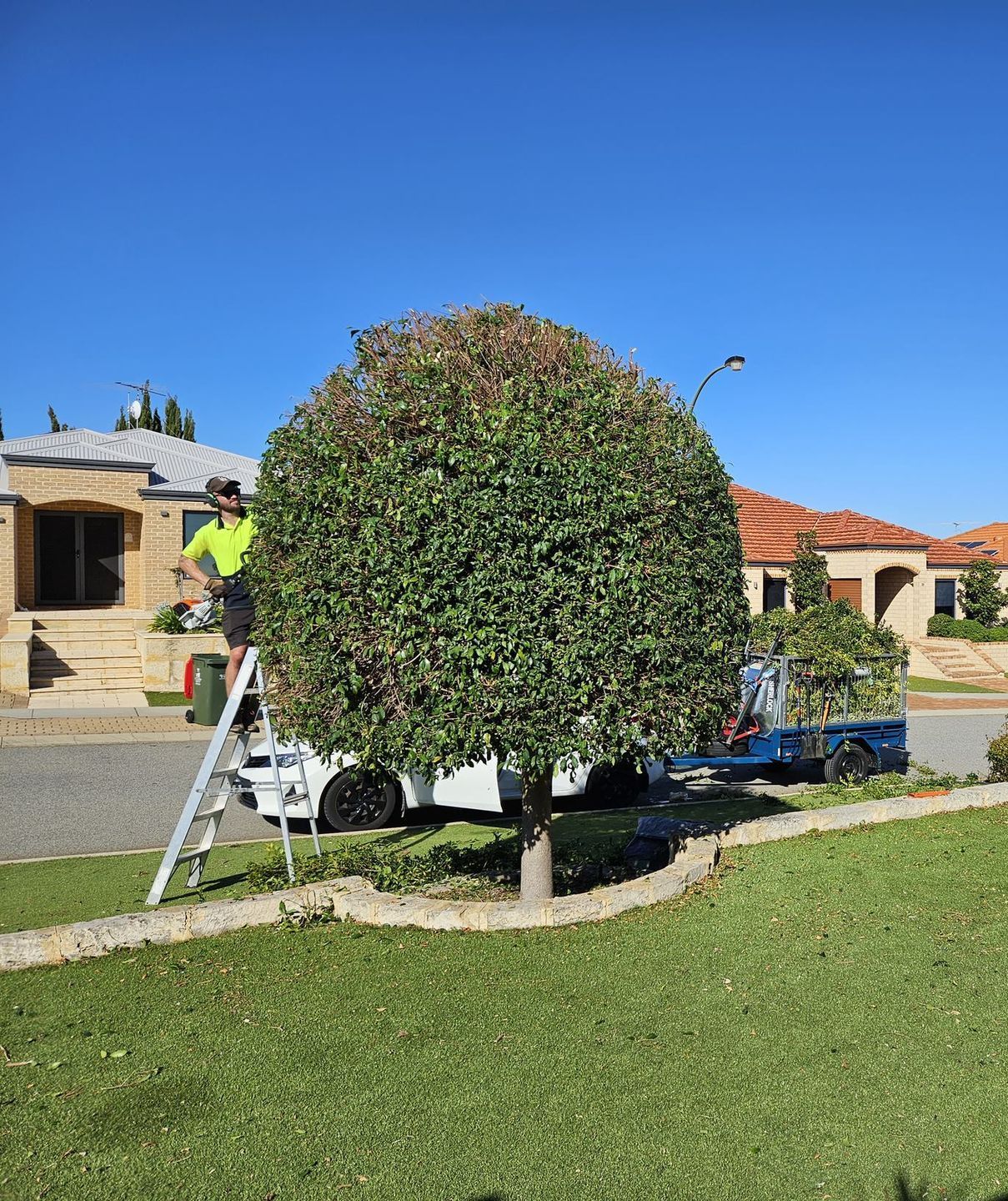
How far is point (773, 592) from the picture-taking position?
1227 inches

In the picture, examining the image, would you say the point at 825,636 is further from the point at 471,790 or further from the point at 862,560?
the point at 862,560

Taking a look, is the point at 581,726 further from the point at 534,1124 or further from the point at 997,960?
the point at 997,960

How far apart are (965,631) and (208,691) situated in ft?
106

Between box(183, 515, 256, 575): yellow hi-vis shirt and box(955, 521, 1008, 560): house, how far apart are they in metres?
45.7

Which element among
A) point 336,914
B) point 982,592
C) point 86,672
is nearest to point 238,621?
point 336,914

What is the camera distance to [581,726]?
4938 mm

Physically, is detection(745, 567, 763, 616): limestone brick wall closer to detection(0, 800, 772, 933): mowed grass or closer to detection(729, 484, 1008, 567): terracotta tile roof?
detection(729, 484, 1008, 567): terracotta tile roof

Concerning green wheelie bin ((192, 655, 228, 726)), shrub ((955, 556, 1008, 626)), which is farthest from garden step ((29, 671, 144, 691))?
shrub ((955, 556, 1008, 626))

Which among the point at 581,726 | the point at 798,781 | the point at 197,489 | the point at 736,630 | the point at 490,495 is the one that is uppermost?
the point at 197,489

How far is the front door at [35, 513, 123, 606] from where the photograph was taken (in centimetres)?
2395

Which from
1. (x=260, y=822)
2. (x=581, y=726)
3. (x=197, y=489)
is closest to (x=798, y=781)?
(x=260, y=822)

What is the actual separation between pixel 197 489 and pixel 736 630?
2082 centimetres

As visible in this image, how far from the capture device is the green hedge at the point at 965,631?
108 ft

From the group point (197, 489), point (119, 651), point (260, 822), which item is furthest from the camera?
point (197, 489)
